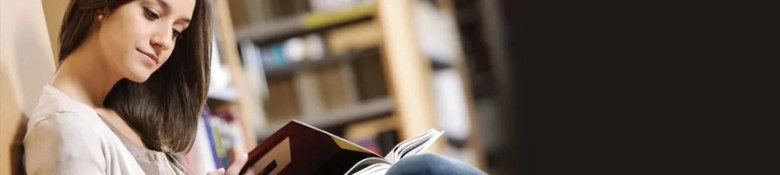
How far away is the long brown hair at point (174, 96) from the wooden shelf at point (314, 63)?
1253 millimetres

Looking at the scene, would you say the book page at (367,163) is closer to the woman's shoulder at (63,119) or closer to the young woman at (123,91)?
the young woman at (123,91)

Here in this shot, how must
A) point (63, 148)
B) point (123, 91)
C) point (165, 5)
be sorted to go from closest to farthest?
point (63, 148)
point (165, 5)
point (123, 91)

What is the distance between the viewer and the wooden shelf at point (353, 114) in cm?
224

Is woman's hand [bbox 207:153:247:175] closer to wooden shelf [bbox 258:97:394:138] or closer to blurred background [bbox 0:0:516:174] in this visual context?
blurred background [bbox 0:0:516:174]

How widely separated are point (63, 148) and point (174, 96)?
0.27 metres

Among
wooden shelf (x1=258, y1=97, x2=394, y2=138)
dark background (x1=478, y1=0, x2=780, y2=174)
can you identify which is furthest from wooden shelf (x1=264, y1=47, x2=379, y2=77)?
dark background (x1=478, y1=0, x2=780, y2=174)

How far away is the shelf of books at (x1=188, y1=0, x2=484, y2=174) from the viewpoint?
2.20 metres

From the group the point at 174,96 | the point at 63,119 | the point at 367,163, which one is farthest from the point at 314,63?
the point at 63,119

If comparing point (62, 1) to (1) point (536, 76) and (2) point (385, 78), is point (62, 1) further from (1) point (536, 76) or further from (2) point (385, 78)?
(2) point (385, 78)

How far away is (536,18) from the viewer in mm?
228

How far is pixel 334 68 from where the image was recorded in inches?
89.4

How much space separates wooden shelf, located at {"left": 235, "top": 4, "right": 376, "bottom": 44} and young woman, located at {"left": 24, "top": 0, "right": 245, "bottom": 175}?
4.03 feet

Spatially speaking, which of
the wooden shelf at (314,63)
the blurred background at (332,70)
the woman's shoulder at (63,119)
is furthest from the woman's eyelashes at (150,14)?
the wooden shelf at (314,63)

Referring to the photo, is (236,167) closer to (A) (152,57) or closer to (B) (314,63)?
→ (A) (152,57)
